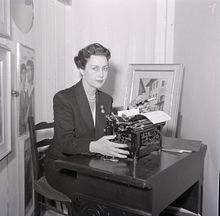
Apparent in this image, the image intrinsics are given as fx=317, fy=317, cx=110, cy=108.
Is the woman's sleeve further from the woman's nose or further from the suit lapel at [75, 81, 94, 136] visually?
the woman's nose

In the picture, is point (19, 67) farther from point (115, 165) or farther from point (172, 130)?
point (172, 130)

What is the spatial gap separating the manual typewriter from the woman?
0.78 feet

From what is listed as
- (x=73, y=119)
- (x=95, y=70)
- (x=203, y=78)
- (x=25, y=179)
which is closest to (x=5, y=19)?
(x=95, y=70)

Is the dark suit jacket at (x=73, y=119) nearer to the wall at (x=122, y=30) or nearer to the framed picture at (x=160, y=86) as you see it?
the framed picture at (x=160, y=86)

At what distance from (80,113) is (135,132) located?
0.51 m

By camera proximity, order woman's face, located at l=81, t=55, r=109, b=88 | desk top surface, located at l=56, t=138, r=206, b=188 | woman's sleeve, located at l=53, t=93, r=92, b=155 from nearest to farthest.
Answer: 1. desk top surface, located at l=56, t=138, r=206, b=188
2. woman's sleeve, located at l=53, t=93, r=92, b=155
3. woman's face, located at l=81, t=55, r=109, b=88

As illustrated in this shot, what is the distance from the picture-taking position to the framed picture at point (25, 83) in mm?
2094

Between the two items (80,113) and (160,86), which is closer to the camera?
(80,113)

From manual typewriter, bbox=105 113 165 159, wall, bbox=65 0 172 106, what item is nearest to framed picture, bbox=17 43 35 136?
wall, bbox=65 0 172 106

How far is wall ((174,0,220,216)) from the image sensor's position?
→ 6.68 ft

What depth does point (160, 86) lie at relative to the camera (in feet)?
7.65

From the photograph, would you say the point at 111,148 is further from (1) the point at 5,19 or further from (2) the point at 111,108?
(1) the point at 5,19

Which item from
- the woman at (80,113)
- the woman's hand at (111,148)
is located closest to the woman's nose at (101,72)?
the woman at (80,113)

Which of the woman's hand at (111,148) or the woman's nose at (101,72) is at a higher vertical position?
the woman's nose at (101,72)
